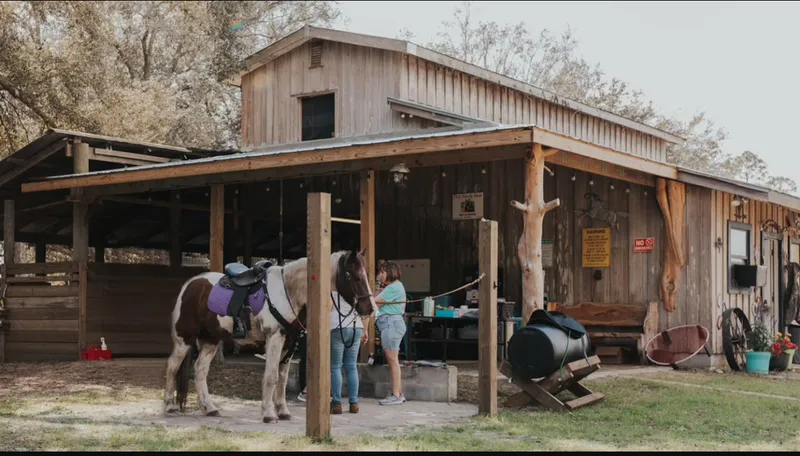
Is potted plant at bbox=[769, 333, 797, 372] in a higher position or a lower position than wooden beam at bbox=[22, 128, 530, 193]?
lower

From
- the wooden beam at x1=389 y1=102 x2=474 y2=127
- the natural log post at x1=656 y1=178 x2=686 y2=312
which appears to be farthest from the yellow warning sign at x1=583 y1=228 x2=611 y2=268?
the wooden beam at x1=389 y1=102 x2=474 y2=127

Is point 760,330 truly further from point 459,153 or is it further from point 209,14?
point 209,14

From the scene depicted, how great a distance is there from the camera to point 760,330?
50.8 ft

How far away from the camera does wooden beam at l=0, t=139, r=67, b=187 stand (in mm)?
15594

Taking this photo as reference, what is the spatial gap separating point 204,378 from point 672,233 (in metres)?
8.08

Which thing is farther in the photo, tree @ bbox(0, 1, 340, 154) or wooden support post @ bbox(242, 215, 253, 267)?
tree @ bbox(0, 1, 340, 154)

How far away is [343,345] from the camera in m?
10.3

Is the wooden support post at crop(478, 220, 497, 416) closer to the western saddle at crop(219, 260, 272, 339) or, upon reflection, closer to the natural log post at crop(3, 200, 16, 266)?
the western saddle at crop(219, 260, 272, 339)

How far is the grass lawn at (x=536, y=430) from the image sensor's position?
779cm

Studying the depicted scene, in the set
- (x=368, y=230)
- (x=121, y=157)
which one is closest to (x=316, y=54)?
(x=121, y=157)

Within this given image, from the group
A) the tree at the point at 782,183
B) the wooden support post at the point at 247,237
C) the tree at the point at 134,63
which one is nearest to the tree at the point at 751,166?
the tree at the point at 782,183

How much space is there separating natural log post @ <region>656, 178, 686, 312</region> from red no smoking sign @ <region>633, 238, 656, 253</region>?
0.29m

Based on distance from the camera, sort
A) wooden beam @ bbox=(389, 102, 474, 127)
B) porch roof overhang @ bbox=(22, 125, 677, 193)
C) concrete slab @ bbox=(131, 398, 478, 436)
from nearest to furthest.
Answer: concrete slab @ bbox=(131, 398, 478, 436) → porch roof overhang @ bbox=(22, 125, 677, 193) → wooden beam @ bbox=(389, 102, 474, 127)

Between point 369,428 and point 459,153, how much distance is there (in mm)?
4465
